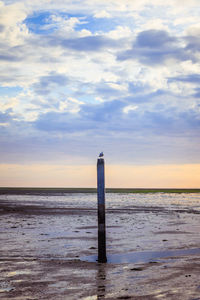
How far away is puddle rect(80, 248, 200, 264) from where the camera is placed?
13.3m

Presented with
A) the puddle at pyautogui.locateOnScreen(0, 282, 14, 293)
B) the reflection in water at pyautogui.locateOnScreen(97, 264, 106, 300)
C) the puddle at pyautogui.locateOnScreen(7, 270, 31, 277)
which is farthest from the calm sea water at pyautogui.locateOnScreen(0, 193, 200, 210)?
the puddle at pyautogui.locateOnScreen(0, 282, 14, 293)

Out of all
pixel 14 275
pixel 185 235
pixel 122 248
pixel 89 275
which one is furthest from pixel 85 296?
pixel 185 235

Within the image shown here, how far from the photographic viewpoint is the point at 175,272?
35.6 feet

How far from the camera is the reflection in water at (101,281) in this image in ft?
28.2

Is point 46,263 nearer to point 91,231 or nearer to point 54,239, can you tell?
point 54,239

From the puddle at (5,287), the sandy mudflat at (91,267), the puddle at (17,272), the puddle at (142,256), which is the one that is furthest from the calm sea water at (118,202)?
the puddle at (5,287)

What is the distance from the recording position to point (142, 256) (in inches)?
553

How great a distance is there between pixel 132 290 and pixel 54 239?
9844mm

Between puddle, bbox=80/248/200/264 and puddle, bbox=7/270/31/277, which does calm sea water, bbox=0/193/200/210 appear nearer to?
puddle, bbox=80/248/200/264

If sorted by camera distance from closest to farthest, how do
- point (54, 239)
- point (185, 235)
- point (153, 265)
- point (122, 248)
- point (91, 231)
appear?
point (153, 265), point (122, 248), point (54, 239), point (185, 235), point (91, 231)

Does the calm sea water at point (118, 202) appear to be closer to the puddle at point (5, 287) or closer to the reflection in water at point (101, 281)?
the reflection in water at point (101, 281)

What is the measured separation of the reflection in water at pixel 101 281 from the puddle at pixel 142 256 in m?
1.23

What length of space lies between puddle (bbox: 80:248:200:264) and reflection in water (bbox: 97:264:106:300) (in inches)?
48.3

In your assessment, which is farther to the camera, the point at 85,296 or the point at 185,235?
the point at 185,235
